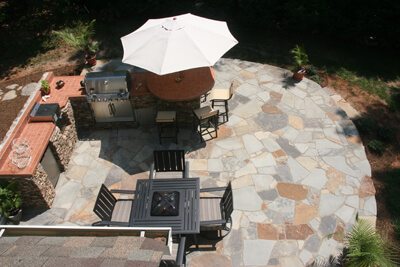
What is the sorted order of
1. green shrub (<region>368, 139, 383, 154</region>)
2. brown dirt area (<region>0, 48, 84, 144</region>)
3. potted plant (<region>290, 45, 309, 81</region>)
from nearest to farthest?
1. green shrub (<region>368, 139, 383, 154</region>)
2. potted plant (<region>290, 45, 309, 81</region>)
3. brown dirt area (<region>0, 48, 84, 144</region>)

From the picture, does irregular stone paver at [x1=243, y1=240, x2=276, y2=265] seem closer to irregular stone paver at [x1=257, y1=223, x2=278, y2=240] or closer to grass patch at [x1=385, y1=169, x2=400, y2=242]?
irregular stone paver at [x1=257, y1=223, x2=278, y2=240]

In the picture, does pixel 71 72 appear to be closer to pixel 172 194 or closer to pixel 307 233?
pixel 172 194

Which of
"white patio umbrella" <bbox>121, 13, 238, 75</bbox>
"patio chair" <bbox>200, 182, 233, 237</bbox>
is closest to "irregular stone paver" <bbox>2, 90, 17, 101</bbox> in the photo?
"white patio umbrella" <bbox>121, 13, 238, 75</bbox>

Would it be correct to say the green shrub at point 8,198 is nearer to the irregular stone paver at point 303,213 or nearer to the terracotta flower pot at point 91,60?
the terracotta flower pot at point 91,60

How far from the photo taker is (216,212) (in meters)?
5.79

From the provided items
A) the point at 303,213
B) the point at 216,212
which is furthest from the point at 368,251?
the point at 216,212

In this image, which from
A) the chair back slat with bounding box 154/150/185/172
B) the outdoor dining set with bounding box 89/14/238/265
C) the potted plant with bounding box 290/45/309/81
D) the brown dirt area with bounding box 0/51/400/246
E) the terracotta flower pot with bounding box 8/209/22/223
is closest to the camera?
the outdoor dining set with bounding box 89/14/238/265

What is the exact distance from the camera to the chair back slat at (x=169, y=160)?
6.37 m

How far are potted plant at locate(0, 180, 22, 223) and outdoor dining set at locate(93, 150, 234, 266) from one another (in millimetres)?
1907

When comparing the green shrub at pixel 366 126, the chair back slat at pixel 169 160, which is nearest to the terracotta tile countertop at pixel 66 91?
the chair back slat at pixel 169 160

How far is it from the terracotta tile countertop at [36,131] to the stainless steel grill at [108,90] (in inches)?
14.9

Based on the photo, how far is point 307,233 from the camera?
607cm

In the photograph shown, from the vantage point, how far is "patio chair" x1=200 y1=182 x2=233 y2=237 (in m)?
5.48

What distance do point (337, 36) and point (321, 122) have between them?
5.05 m
